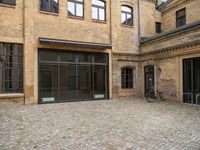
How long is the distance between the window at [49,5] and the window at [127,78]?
6.81 metres

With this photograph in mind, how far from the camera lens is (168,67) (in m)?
14.2

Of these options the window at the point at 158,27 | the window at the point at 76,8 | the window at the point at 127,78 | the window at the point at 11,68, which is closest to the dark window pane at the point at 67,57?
the window at the point at 11,68

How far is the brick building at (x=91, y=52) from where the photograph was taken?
481 inches

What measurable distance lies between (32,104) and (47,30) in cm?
466

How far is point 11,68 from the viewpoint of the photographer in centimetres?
1206

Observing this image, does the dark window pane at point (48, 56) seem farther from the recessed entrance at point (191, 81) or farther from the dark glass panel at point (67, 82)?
the recessed entrance at point (191, 81)

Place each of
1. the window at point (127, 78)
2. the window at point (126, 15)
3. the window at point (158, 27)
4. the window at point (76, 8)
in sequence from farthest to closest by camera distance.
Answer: the window at point (158, 27)
the window at point (126, 15)
the window at point (127, 78)
the window at point (76, 8)

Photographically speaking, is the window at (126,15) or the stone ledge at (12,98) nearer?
the stone ledge at (12,98)

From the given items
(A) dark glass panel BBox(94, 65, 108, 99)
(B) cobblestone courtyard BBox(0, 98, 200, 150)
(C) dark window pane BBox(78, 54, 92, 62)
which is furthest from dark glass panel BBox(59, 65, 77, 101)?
(B) cobblestone courtyard BBox(0, 98, 200, 150)

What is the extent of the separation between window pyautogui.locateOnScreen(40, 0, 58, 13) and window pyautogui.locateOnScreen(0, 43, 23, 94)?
2.94 m

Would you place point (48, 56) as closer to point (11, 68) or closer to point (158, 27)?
point (11, 68)

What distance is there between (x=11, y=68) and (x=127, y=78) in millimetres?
8661

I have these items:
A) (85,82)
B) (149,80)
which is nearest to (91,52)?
(85,82)

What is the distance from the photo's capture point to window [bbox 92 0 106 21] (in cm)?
1495
